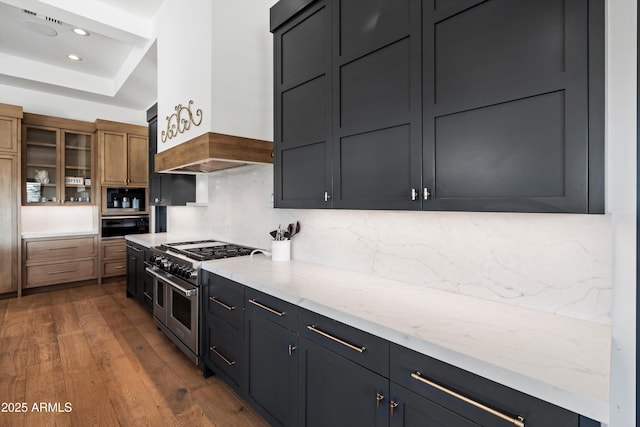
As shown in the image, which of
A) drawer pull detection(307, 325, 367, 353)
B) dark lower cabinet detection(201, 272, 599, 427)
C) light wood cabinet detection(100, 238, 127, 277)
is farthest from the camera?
light wood cabinet detection(100, 238, 127, 277)

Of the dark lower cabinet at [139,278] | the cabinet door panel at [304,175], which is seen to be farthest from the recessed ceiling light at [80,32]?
the cabinet door panel at [304,175]

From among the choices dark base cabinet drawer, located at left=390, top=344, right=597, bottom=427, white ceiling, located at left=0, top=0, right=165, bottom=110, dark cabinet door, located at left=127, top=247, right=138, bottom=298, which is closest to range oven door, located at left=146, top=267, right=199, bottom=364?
dark cabinet door, located at left=127, top=247, right=138, bottom=298

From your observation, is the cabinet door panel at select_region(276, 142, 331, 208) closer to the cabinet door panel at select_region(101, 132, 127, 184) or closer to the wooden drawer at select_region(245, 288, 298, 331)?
the wooden drawer at select_region(245, 288, 298, 331)

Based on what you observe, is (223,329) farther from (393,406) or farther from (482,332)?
(482,332)

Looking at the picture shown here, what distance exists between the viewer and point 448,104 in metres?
1.30

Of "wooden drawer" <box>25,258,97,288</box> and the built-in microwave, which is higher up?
the built-in microwave

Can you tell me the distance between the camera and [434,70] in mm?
1346

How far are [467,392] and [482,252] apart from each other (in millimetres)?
720

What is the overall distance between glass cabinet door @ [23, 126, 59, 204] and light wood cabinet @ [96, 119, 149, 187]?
61 cm

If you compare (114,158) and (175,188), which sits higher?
(114,158)

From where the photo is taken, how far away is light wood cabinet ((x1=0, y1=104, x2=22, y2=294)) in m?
4.14

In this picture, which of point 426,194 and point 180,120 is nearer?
point 426,194

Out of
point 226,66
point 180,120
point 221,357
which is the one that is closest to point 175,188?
point 180,120

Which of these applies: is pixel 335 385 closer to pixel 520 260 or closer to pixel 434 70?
pixel 520 260
